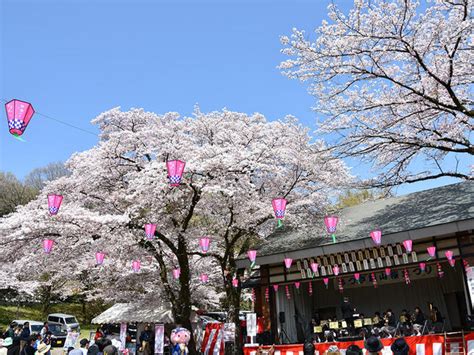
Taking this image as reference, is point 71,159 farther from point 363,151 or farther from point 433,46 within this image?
point 433,46

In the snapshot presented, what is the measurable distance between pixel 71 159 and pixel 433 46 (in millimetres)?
13471

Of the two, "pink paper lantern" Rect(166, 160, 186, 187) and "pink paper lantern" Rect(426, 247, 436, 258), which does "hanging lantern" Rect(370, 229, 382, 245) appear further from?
"pink paper lantern" Rect(166, 160, 186, 187)

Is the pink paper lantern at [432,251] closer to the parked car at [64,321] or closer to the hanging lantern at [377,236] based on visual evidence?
the hanging lantern at [377,236]

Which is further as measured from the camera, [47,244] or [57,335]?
[57,335]

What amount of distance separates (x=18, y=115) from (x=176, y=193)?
6.69 metres

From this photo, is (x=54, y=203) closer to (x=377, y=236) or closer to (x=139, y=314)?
(x=377, y=236)

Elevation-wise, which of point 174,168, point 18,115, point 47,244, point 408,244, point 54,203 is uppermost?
point 18,115

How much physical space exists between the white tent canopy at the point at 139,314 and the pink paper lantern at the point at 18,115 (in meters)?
12.7

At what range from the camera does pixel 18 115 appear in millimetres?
8891

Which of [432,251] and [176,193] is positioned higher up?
[176,193]

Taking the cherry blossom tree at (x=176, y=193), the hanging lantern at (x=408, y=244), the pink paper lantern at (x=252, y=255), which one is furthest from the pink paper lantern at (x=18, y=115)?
the hanging lantern at (x=408, y=244)

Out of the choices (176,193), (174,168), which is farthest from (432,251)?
(176,193)

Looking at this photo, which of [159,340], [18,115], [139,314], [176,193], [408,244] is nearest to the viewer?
[18,115]

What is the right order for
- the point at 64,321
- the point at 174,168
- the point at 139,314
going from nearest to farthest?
the point at 174,168, the point at 139,314, the point at 64,321
